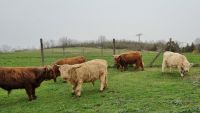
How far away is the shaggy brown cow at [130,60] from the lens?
25703 mm

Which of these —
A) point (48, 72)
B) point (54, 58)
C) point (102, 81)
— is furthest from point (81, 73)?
point (54, 58)

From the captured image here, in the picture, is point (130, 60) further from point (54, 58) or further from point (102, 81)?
point (54, 58)

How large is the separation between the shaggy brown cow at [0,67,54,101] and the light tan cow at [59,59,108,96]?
1.21 m

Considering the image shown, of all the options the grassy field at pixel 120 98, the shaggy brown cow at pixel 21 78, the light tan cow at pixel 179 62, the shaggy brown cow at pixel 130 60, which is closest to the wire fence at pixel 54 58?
the shaggy brown cow at pixel 130 60

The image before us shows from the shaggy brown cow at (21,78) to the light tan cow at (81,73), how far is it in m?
1.21

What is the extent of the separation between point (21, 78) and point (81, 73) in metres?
2.50

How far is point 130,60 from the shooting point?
25875mm

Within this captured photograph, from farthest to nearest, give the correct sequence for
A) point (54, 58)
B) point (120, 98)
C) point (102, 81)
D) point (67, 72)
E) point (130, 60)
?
point (54, 58) → point (130, 60) → point (102, 81) → point (67, 72) → point (120, 98)

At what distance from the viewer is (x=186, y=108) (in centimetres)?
1228

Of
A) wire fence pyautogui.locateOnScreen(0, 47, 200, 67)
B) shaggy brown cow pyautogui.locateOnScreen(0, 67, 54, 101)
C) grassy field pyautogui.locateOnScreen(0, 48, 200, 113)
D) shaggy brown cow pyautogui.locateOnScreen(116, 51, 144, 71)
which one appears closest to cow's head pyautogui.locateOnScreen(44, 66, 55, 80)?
shaggy brown cow pyautogui.locateOnScreen(0, 67, 54, 101)

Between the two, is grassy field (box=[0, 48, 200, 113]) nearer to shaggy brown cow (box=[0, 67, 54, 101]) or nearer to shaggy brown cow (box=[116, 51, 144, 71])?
shaggy brown cow (box=[0, 67, 54, 101])

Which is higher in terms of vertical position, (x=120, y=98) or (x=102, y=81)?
(x=102, y=81)

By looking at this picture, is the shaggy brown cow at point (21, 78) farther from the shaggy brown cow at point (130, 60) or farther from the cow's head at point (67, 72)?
the shaggy brown cow at point (130, 60)

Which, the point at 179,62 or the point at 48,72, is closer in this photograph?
the point at 48,72
